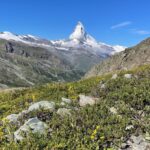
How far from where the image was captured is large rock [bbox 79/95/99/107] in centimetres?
1664

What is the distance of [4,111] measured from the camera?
18000 mm

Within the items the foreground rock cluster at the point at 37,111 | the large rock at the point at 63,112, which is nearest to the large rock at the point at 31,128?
the foreground rock cluster at the point at 37,111

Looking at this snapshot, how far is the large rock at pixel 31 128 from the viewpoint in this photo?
1229 cm

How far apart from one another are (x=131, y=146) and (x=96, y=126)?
1.80 meters

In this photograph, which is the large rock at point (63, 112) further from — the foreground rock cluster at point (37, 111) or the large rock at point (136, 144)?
the large rock at point (136, 144)

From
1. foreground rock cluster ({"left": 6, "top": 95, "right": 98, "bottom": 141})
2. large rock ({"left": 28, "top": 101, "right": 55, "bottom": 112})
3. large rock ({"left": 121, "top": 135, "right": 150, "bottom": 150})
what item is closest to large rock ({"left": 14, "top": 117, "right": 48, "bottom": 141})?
foreground rock cluster ({"left": 6, "top": 95, "right": 98, "bottom": 141})

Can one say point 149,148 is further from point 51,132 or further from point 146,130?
point 51,132

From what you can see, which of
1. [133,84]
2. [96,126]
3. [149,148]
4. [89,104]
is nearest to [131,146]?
[149,148]

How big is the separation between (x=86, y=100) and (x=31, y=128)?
4972 millimetres

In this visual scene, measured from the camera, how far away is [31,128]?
12.7 m

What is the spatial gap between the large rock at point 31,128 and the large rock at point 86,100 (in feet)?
12.4

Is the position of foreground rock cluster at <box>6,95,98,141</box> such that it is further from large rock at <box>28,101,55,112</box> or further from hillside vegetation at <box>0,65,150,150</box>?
hillside vegetation at <box>0,65,150,150</box>

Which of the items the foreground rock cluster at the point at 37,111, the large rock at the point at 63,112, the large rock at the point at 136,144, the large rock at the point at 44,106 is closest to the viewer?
the large rock at the point at 136,144

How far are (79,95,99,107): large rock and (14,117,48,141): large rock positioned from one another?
378 centimetres
